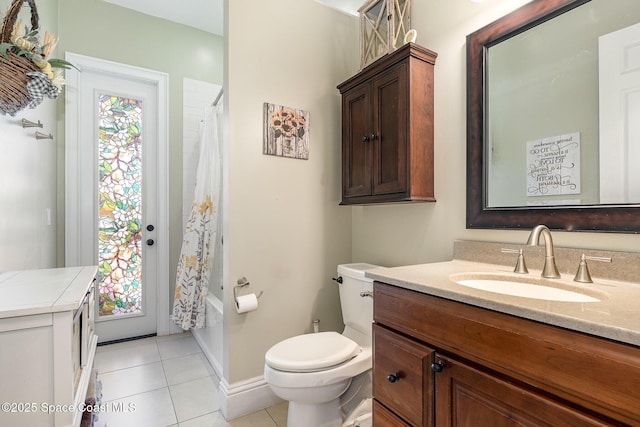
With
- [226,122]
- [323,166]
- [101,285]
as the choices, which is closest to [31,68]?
[226,122]

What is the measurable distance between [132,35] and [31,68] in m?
1.84

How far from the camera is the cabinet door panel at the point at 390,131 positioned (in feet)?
4.98

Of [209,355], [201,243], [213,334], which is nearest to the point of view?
[213,334]

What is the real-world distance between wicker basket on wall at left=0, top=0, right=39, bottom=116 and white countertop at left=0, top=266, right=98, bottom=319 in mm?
726

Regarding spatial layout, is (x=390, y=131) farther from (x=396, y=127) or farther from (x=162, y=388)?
(x=162, y=388)

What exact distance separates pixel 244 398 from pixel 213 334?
0.62 m

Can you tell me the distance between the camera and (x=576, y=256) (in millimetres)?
1048

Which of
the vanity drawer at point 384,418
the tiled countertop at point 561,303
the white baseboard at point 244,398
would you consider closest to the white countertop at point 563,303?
the tiled countertop at point 561,303

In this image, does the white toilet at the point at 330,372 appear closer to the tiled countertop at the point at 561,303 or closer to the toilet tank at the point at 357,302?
the toilet tank at the point at 357,302

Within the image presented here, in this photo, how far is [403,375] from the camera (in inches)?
39.6

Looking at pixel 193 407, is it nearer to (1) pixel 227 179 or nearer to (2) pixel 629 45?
(1) pixel 227 179

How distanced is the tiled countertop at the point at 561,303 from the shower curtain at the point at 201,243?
5.47 feet

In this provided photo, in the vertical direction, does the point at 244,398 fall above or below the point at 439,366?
below

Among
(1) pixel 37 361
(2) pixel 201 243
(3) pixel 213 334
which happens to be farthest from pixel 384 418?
(2) pixel 201 243
